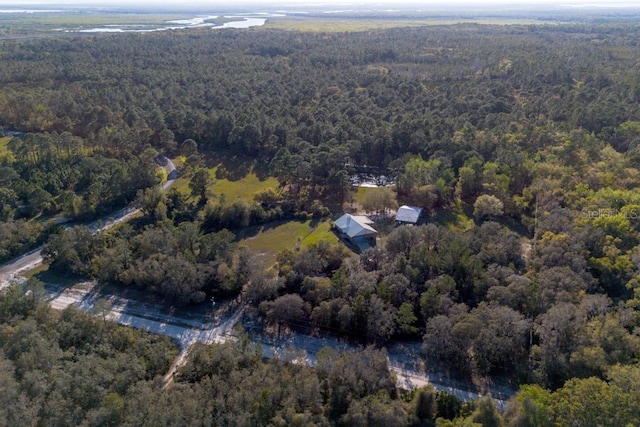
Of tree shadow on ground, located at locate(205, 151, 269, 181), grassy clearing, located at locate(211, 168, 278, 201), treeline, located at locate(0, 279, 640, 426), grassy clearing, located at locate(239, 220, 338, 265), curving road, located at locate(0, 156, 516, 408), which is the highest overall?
treeline, located at locate(0, 279, 640, 426)

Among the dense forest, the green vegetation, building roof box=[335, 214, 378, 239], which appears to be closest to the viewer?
the dense forest

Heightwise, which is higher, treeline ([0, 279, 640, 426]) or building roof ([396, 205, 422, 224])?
treeline ([0, 279, 640, 426])

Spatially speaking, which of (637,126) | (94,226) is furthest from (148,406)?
(637,126)

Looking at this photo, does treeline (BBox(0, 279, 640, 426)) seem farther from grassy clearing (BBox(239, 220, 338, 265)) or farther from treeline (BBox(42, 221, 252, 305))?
grassy clearing (BBox(239, 220, 338, 265))

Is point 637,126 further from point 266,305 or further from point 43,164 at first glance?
point 43,164

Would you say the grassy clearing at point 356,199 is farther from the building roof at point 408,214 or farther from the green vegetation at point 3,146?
the green vegetation at point 3,146

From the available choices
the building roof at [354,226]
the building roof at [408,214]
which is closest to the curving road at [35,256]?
the building roof at [354,226]

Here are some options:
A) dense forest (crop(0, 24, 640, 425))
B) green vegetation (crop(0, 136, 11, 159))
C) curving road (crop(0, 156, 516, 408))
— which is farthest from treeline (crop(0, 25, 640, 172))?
curving road (crop(0, 156, 516, 408))

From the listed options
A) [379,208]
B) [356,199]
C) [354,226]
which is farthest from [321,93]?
[354,226]
